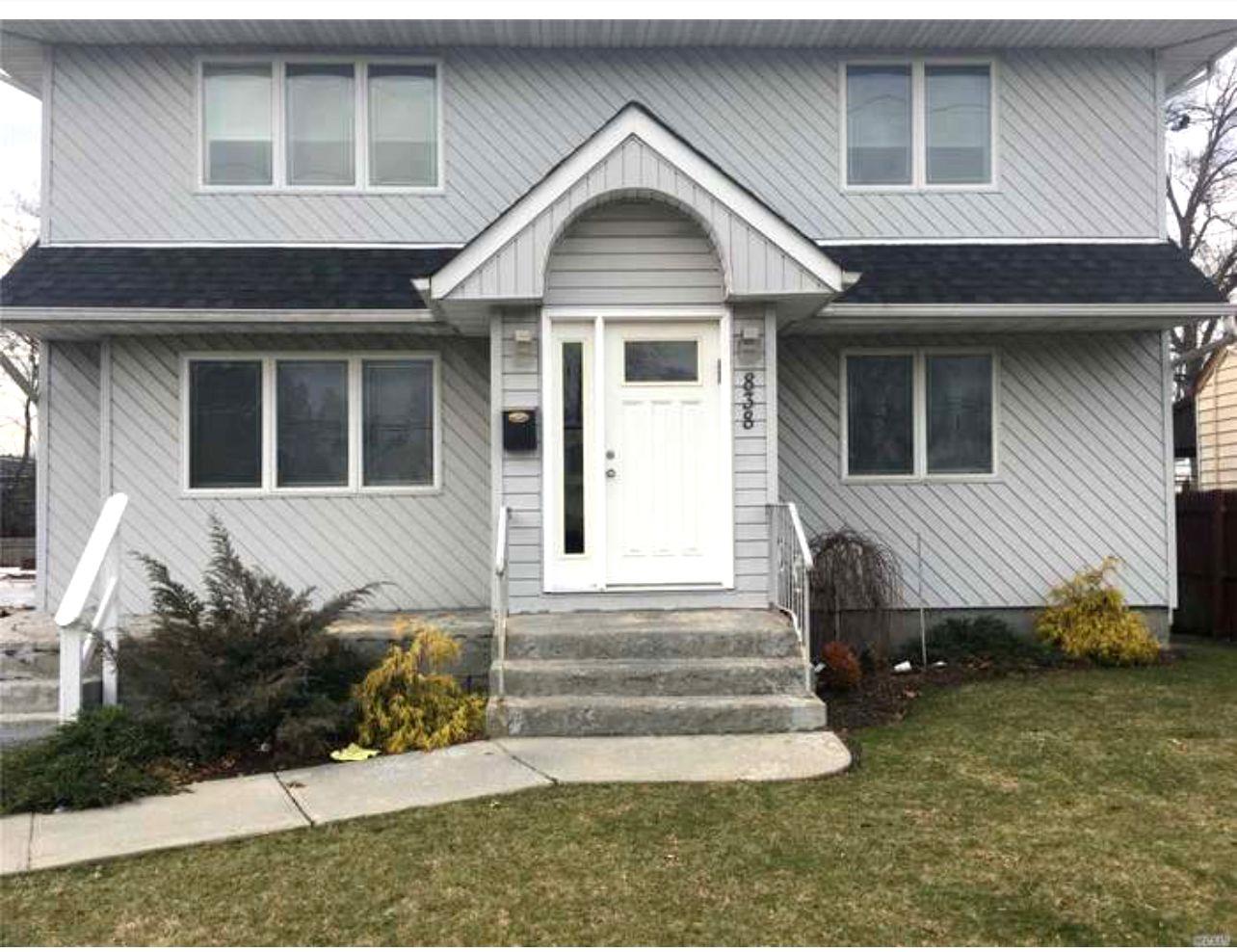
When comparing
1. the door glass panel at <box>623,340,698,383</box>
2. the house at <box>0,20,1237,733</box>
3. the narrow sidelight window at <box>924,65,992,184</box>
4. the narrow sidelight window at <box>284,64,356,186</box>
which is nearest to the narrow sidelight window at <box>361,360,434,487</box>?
the house at <box>0,20,1237,733</box>

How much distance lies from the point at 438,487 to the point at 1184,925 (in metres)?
6.82

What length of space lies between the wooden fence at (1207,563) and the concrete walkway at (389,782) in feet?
22.8

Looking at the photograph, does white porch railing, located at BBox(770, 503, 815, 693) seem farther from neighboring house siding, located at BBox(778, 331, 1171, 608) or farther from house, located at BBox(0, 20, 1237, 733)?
neighboring house siding, located at BBox(778, 331, 1171, 608)

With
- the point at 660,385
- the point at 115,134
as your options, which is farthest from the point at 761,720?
the point at 115,134

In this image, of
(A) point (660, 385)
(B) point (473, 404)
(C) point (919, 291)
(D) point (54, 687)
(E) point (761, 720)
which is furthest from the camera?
(B) point (473, 404)

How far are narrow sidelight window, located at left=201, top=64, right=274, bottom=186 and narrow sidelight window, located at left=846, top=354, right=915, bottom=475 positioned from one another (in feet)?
19.5

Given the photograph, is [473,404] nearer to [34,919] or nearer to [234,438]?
[234,438]

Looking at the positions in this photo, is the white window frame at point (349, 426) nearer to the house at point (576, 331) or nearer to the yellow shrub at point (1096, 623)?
the house at point (576, 331)

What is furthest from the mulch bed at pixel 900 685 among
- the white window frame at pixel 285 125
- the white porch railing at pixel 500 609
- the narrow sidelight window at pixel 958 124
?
the white window frame at pixel 285 125

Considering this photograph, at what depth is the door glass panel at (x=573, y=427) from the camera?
790cm

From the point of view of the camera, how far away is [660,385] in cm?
795

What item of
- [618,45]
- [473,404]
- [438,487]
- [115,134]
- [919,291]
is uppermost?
[618,45]

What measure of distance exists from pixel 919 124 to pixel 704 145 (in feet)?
6.94

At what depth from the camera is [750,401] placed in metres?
7.75
